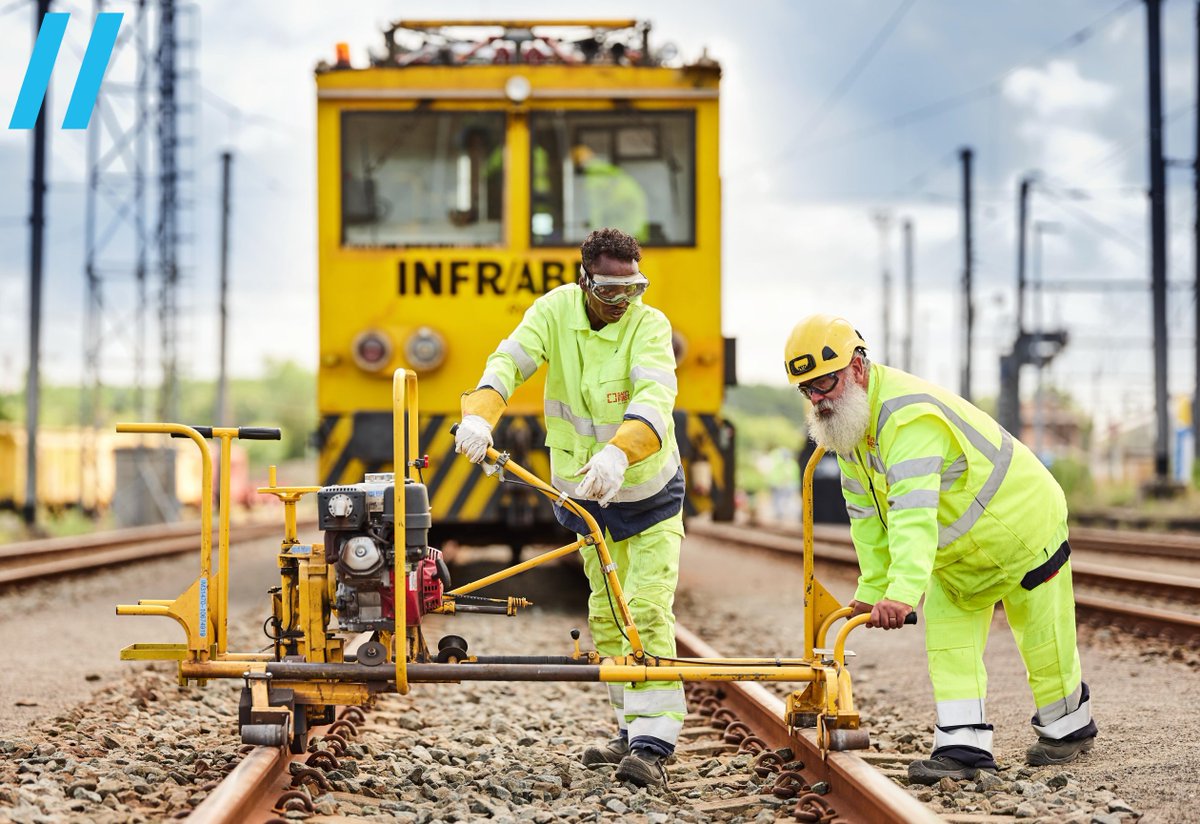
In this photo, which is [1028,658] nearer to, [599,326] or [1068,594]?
[1068,594]

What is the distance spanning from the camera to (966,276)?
130 ft

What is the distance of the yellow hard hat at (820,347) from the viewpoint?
4582 mm

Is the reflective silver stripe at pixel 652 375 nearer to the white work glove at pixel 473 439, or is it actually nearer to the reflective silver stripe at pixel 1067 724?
the white work glove at pixel 473 439

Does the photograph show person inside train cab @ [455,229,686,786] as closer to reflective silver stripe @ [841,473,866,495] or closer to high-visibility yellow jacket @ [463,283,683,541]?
high-visibility yellow jacket @ [463,283,683,541]

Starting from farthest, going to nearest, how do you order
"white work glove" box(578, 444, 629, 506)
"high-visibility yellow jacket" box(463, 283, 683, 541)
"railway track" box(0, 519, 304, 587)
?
"railway track" box(0, 519, 304, 587)
"high-visibility yellow jacket" box(463, 283, 683, 541)
"white work glove" box(578, 444, 629, 506)

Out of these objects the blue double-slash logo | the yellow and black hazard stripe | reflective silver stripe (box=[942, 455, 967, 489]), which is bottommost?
the yellow and black hazard stripe

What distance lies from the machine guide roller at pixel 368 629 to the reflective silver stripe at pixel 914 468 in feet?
1.43

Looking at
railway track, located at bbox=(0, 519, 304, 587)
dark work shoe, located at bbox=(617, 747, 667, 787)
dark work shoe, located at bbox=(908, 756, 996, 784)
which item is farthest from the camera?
railway track, located at bbox=(0, 519, 304, 587)

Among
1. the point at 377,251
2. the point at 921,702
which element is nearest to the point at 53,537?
the point at 377,251

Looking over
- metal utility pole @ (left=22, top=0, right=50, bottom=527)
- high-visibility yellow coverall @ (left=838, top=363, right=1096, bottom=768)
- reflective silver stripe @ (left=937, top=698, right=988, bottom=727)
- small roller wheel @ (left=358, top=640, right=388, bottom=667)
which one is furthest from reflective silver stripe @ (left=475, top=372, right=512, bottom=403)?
metal utility pole @ (left=22, top=0, right=50, bottom=527)

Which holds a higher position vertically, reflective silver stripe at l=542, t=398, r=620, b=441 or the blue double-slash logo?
the blue double-slash logo

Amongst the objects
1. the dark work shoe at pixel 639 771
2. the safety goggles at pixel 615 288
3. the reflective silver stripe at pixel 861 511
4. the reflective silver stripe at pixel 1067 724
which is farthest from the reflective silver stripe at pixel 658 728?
the safety goggles at pixel 615 288

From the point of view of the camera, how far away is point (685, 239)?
9.88m

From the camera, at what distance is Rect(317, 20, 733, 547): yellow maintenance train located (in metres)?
9.67
